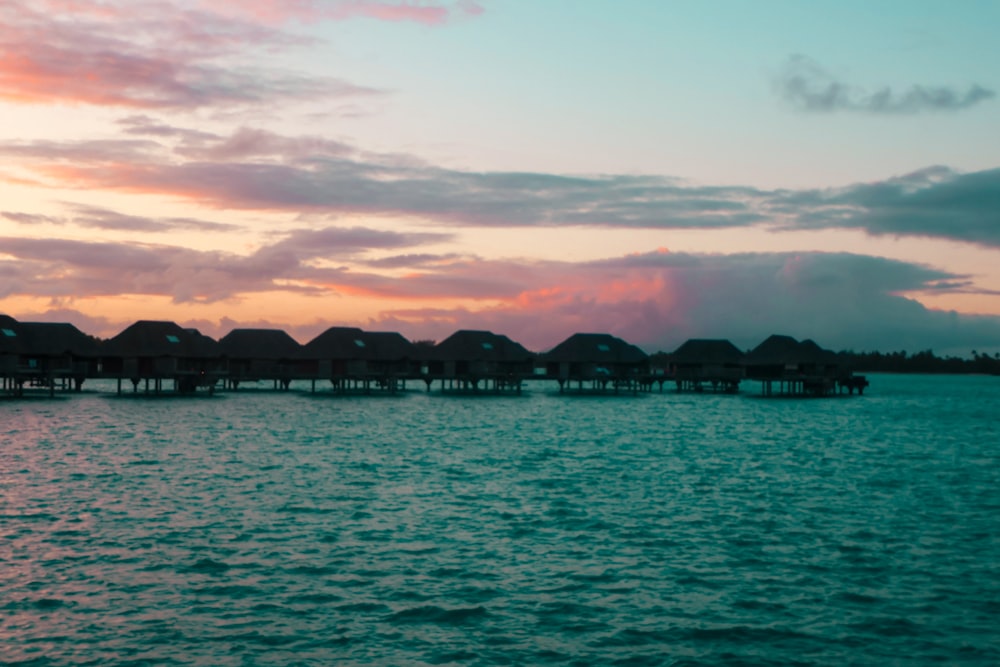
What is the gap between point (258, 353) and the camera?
9762cm

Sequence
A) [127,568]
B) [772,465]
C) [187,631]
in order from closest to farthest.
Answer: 1. [187,631]
2. [127,568]
3. [772,465]

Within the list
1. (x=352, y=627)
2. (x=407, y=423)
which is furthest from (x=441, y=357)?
(x=352, y=627)

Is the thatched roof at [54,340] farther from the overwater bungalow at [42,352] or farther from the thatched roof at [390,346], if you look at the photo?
the thatched roof at [390,346]

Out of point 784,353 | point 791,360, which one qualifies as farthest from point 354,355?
point 791,360

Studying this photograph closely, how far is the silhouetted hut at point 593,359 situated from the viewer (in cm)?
10438

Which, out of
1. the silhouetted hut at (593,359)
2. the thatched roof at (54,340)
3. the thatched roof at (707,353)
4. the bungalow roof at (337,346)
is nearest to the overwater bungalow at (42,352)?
the thatched roof at (54,340)

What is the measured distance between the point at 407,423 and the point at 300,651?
160ft

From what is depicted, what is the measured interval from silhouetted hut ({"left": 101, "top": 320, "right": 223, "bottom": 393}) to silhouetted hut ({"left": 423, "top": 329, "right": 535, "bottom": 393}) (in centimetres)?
2430

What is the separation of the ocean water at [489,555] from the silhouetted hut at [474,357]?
180 feet

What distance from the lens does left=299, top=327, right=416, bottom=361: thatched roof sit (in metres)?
96.6

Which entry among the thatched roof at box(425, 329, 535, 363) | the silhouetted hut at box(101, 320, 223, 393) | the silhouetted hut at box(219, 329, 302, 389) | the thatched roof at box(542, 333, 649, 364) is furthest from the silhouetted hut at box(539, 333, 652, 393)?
the silhouetted hut at box(101, 320, 223, 393)

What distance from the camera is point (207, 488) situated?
29.5 metres

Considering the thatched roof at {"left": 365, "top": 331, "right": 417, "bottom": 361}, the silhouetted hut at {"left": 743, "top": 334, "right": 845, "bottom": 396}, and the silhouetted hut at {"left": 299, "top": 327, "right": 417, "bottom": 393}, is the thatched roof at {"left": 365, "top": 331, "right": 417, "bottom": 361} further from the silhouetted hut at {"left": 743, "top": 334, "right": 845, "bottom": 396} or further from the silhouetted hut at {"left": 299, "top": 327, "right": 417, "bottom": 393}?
the silhouetted hut at {"left": 743, "top": 334, "right": 845, "bottom": 396}

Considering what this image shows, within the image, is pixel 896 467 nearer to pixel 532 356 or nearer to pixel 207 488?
pixel 207 488
